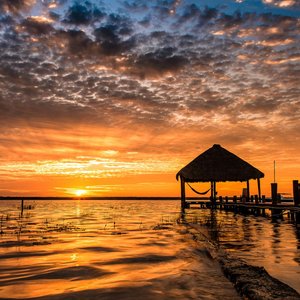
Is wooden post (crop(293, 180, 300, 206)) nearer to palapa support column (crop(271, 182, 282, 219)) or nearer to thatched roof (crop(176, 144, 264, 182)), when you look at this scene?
palapa support column (crop(271, 182, 282, 219))

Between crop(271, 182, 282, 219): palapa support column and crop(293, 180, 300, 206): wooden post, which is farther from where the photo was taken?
crop(271, 182, 282, 219): palapa support column

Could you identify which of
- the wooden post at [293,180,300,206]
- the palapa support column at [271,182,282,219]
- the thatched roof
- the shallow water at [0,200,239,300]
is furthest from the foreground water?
the thatched roof

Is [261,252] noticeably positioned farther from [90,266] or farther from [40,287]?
[40,287]

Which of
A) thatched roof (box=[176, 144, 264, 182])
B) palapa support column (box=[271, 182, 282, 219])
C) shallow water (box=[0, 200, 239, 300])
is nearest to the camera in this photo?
shallow water (box=[0, 200, 239, 300])

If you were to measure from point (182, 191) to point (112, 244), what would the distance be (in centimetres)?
2565

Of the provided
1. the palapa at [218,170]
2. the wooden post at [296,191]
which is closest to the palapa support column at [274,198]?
the wooden post at [296,191]

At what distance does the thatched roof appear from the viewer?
33.8m

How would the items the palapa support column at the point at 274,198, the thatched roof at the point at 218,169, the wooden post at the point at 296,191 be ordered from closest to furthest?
1. the wooden post at the point at 296,191
2. the palapa support column at the point at 274,198
3. the thatched roof at the point at 218,169

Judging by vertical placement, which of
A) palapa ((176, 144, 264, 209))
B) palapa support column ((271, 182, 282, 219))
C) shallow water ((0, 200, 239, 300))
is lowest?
shallow water ((0, 200, 239, 300))

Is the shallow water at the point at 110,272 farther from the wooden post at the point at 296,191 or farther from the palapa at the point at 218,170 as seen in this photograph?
the palapa at the point at 218,170

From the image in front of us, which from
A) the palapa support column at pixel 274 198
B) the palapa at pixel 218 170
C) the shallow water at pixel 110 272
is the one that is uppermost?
the palapa at pixel 218 170

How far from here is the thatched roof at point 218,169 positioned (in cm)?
3384

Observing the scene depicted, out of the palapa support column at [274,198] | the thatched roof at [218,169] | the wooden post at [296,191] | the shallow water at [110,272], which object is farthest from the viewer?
the thatched roof at [218,169]

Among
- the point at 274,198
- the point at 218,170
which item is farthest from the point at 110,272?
the point at 218,170
